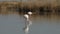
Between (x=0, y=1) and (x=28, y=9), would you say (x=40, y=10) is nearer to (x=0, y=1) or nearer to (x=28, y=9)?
(x=28, y=9)

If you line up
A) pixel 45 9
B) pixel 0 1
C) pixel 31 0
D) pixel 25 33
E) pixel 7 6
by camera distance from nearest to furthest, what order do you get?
pixel 25 33, pixel 45 9, pixel 31 0, pixel 7 6, pixel 0 1

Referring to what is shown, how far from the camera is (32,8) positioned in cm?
2008

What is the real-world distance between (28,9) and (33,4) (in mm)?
644

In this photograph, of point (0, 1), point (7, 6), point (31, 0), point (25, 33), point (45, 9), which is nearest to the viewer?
point (25, 33)

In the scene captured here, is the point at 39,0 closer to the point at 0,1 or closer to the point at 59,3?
the point at 59,3

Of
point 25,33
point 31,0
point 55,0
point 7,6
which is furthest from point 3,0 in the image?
point 25,33

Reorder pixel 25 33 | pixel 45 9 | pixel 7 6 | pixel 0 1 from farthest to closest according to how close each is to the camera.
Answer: pixel 0 1 < pixel 7 6 < pixel 45 9 < pixel 25 33

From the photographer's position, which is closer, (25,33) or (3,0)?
(25,33)

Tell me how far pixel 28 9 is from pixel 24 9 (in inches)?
36.3

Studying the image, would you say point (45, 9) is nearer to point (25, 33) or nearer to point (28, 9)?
point (28, 9)

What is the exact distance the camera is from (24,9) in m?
20.9

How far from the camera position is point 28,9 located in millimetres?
20062

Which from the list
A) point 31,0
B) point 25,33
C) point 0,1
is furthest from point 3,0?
point 25,33

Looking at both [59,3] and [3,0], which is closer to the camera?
[59,3]
